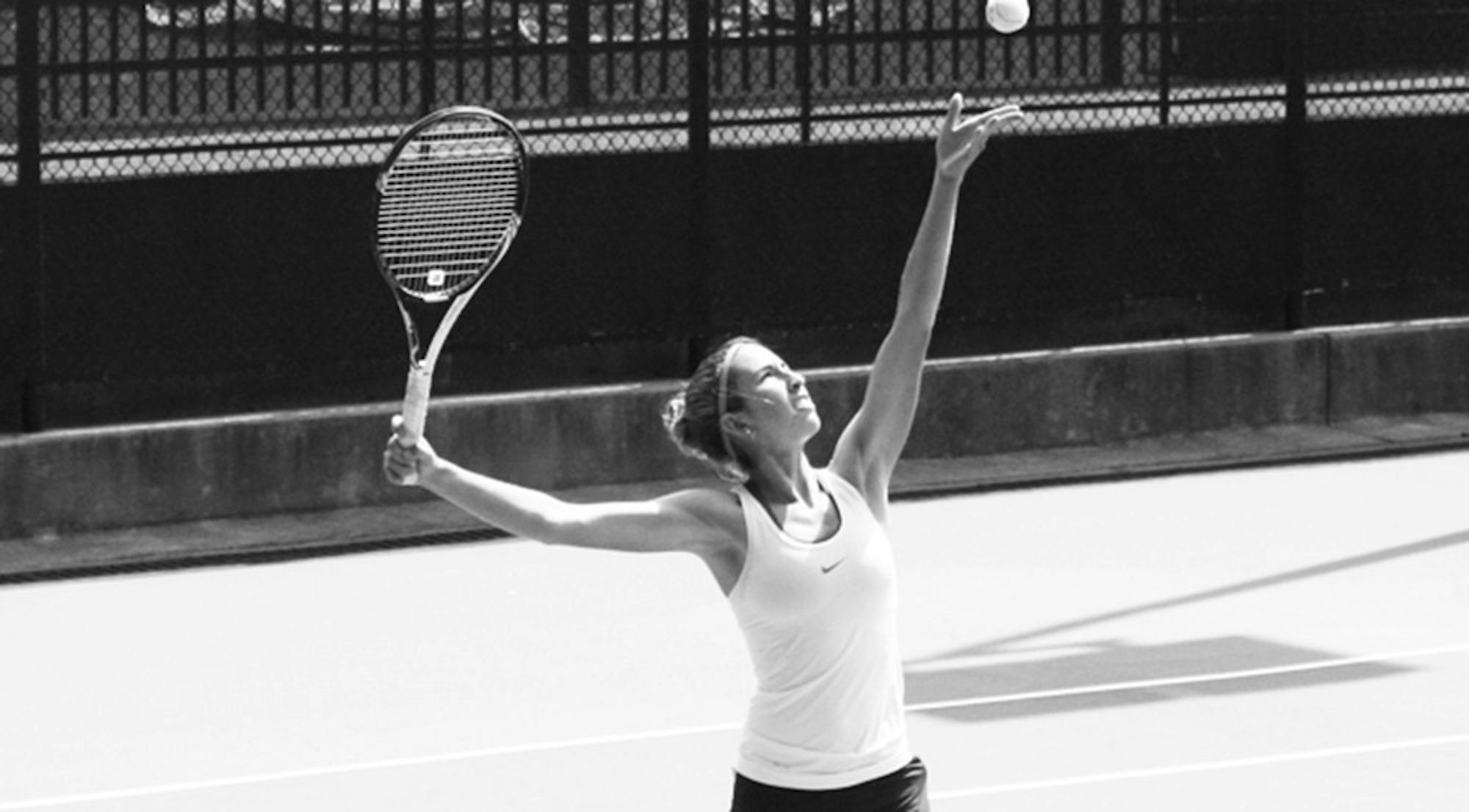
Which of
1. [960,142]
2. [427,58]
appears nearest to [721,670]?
[427,58]

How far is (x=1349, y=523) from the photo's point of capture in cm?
1275

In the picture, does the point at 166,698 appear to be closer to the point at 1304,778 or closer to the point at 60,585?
the point at 60,585

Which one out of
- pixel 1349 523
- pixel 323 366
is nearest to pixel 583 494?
pixel 323 366

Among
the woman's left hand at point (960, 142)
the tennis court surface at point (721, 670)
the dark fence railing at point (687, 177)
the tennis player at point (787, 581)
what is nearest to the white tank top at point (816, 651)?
the tennis player at point (787, 581)

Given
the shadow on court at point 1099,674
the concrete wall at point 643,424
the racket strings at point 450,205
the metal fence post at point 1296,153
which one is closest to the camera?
the racket strings at point 450,205

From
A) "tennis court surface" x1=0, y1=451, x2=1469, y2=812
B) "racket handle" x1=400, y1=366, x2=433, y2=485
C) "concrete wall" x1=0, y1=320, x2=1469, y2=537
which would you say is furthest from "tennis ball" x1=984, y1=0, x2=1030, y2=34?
"concrete wall" x1=0, y1=320, x2=1469, y2=537

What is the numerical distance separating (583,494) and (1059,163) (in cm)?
271

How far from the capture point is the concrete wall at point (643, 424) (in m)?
12.6

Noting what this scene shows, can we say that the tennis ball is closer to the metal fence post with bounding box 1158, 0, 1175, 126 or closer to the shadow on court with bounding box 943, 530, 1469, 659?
the shadow on court with bounding box 943, 530, 1469, 659

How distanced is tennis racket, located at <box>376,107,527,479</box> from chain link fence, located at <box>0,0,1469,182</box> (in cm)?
487

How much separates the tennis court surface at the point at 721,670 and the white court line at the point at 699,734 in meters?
0.01

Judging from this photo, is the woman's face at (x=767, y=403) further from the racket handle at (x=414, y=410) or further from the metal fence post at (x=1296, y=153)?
the metal fence post at (x=1296, y=153)

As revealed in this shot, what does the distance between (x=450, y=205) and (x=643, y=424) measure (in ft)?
21.1

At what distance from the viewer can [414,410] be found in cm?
522
